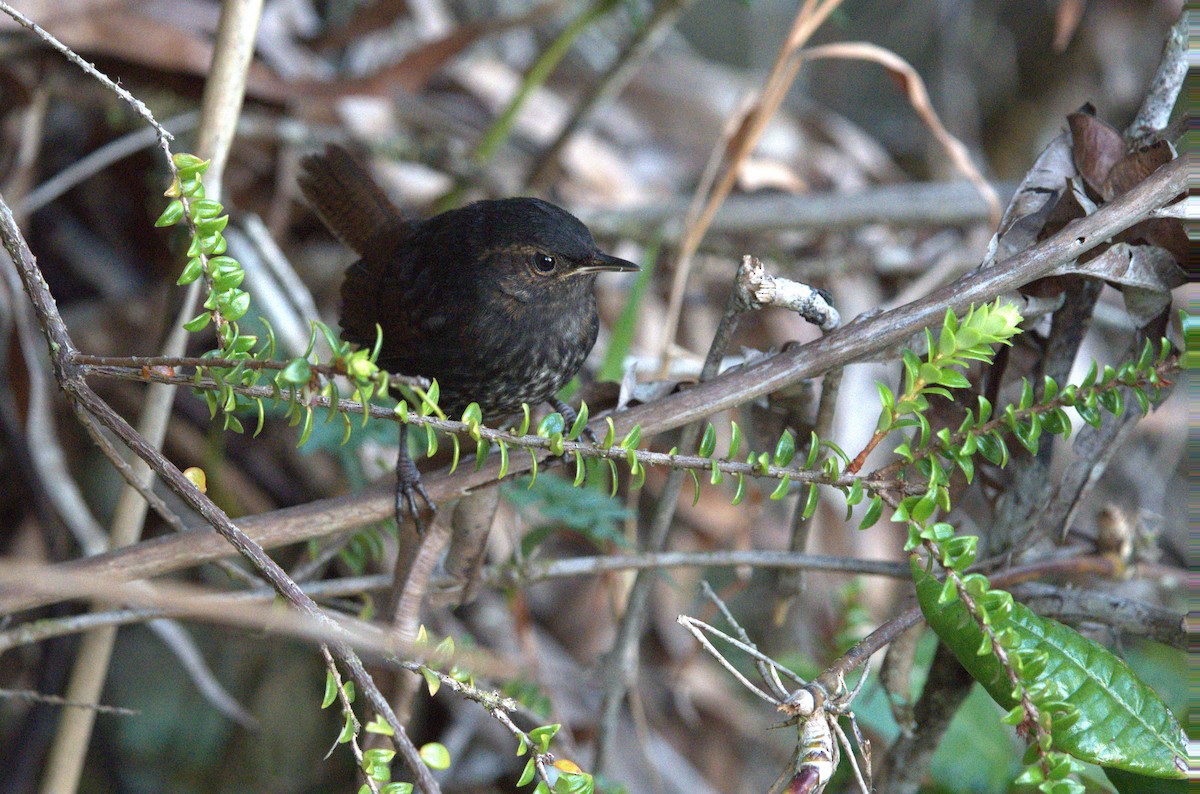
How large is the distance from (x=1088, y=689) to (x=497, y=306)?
1400 millimetres

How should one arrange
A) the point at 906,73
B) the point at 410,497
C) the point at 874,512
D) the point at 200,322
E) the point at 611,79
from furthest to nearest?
the point at 611,79 → the point at 906,73 → the point at 410,497 → the point at 874,512 → the point at 200,322

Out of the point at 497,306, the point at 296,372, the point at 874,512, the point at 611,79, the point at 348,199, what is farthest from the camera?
the point at 611,79

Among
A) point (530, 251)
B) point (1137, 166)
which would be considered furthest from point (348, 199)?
point (1137, 166)

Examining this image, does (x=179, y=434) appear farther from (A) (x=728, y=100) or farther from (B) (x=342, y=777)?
(A) (x=728, y=100)

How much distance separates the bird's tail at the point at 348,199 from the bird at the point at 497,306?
390 mm

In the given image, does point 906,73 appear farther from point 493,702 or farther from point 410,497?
point 493,702

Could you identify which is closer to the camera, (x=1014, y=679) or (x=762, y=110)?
(x=1014, y=679)

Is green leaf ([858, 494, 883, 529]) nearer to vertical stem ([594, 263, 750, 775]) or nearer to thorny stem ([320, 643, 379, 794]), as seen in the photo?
vertical stem ([594, 263, 750, 775])

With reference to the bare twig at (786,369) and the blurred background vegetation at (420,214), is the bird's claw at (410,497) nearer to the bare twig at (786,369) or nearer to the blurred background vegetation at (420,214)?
the bare twig at (786,369)

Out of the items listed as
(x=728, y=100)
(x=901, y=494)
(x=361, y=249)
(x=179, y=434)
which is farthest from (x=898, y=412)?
(x=728, y=100)

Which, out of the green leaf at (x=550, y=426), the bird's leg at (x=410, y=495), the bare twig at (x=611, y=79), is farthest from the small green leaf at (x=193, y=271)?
the bare twig at (x=611, y=79)

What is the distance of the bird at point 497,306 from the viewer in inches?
88.4

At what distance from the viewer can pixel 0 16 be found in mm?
2938

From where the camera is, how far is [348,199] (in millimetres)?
2768
